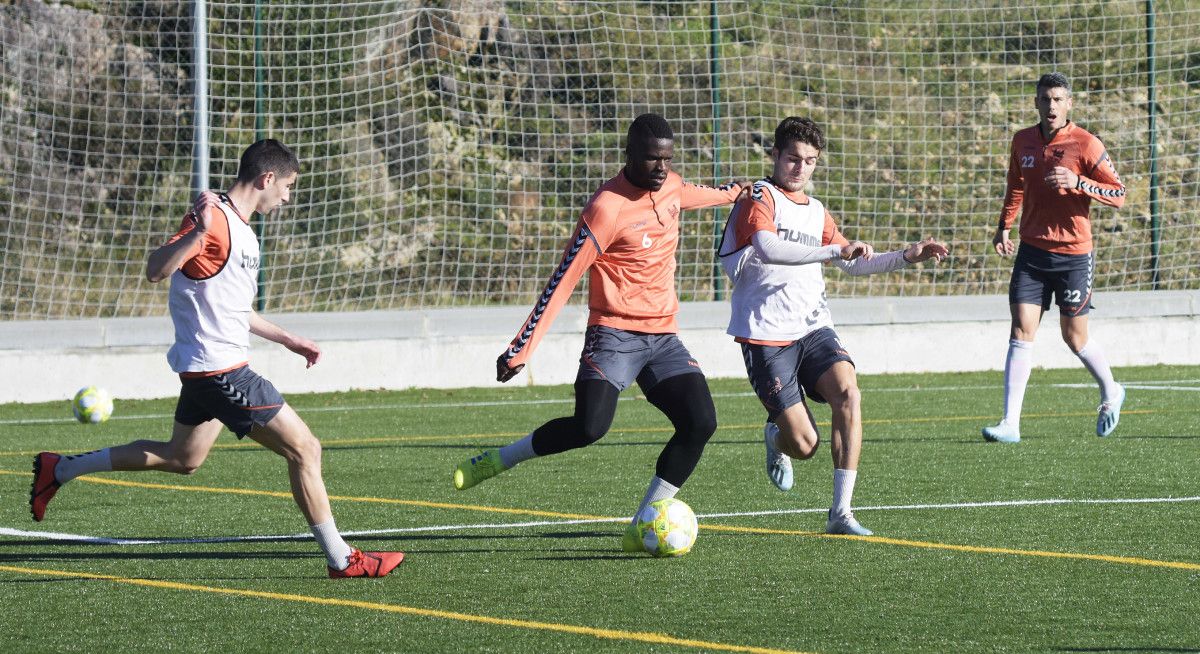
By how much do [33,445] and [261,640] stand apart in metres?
7.05

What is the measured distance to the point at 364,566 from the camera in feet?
21.7

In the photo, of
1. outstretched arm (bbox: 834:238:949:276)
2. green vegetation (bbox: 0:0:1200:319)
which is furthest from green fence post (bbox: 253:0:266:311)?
outstretched arm (bbox: 834:238:949:276)

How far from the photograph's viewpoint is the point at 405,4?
19.5 meters

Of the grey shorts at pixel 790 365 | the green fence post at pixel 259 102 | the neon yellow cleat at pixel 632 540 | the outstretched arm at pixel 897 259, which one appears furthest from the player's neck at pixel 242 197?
the green fence post at pixel 259 102

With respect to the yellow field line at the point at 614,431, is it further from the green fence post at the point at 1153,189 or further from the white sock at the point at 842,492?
the green fence post at the point at 1153,189

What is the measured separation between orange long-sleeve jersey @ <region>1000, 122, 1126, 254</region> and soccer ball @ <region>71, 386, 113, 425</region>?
6661 millimetres

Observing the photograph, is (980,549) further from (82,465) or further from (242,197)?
(82,465)

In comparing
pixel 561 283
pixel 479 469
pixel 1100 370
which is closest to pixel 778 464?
pixel 479 469

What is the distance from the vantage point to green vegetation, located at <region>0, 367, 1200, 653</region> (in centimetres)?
549

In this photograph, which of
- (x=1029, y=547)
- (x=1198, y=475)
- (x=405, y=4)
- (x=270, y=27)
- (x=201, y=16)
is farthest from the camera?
(x=405, y=4)

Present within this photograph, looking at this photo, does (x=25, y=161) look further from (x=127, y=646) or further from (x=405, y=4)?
(x=127, y=646)

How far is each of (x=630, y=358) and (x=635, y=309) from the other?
203 millimetres

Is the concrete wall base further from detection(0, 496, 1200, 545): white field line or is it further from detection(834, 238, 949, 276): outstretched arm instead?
detection(834, 238, 949, 276): outstretched arm

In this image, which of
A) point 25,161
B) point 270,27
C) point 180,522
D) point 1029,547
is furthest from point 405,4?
point 1029,547
